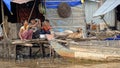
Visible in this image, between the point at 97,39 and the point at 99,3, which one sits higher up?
the point at 99,3

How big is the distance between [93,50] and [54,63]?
160 centimetres

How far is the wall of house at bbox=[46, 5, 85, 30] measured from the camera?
18391 millimetres

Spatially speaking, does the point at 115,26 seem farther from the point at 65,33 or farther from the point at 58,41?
the point at 58,41

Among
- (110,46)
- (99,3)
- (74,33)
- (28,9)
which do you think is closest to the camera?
(110,46)

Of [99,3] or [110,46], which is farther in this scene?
[99,3]

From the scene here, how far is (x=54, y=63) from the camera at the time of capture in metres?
16.1

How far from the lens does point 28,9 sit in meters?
19.4

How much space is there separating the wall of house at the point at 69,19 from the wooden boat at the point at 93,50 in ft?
7.80

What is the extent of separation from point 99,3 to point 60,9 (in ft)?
15.3

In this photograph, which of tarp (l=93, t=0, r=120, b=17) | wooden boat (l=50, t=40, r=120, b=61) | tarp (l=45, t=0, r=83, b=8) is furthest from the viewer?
tarp (l=45, t=0, r=83, b=8)

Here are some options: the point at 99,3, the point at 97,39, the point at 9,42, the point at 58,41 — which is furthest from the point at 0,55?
the point at 99,3

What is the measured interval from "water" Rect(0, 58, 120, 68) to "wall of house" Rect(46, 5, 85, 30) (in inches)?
92.2

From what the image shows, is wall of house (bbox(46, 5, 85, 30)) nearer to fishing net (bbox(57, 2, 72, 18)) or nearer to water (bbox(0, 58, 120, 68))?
fishing net (bbox(57, 2, 72, 18))

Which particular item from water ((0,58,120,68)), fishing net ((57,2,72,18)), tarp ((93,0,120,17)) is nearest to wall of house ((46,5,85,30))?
fishing net ((57,2,72,18))
